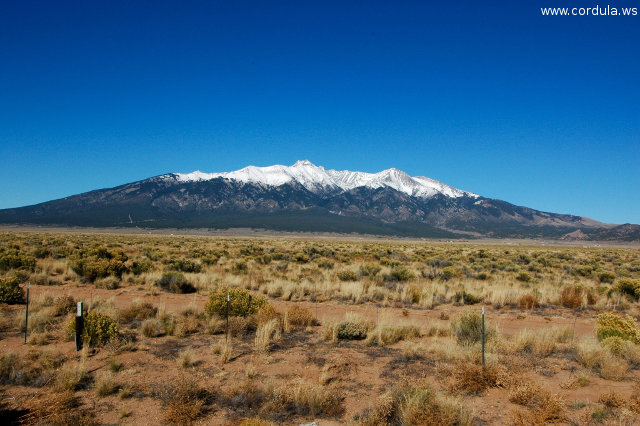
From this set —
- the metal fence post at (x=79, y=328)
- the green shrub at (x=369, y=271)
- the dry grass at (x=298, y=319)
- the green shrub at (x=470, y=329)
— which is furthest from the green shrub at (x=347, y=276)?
the metal fence post at (x=79, y=328)

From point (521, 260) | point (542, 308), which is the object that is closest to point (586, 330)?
point (542, 308)

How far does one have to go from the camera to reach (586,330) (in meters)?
11.5

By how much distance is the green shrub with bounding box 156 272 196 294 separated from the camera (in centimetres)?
1664

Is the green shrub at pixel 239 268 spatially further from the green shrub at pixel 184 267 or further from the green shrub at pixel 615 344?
the green shrub at pixel 615 344

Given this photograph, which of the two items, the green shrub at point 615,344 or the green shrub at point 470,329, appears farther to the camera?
the green shrub at point 470,329

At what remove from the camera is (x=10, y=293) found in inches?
503

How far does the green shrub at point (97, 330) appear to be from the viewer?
346 inches

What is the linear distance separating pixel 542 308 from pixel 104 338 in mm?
15058

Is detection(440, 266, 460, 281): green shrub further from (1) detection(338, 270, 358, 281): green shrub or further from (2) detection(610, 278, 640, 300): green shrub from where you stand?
(2) detection(610, 278, 640, 300): green shrub

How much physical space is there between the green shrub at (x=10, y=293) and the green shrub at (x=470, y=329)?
46.7ft

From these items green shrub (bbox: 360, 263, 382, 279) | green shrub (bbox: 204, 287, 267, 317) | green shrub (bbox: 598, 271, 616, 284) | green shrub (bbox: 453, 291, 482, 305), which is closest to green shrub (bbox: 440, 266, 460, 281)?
green shrub (bbox: 360, 263, 382, 279)

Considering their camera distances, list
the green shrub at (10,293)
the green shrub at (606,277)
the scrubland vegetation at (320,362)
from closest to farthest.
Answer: the scrubland vegetation at (320,362) < the green shrub at (10,293) < the green shrub at (606,277)

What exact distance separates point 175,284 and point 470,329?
40.8ft

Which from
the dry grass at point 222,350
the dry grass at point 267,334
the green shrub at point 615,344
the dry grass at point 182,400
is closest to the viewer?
the dry grass at point 182,400
